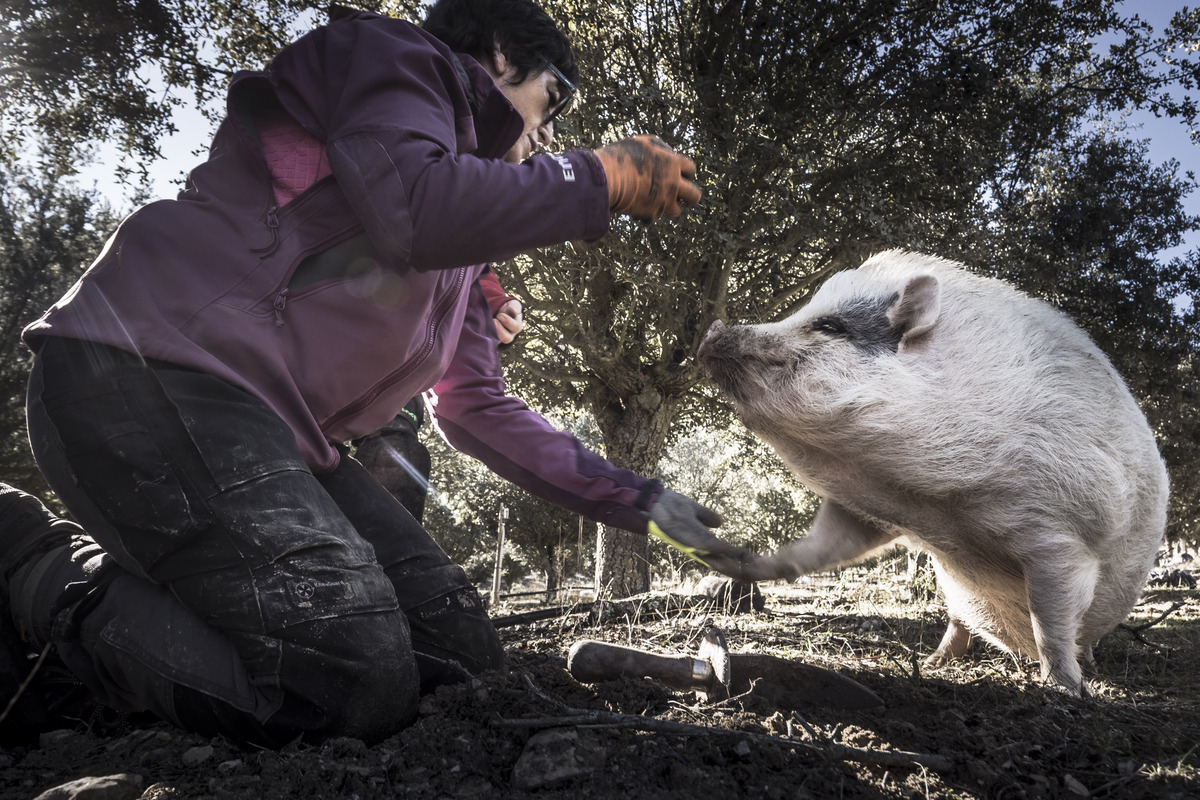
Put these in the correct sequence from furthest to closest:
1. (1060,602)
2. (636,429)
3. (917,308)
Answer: (636,429)
(917,308)
(1060,602)

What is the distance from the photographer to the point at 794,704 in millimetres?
2049

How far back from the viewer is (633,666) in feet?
7.13

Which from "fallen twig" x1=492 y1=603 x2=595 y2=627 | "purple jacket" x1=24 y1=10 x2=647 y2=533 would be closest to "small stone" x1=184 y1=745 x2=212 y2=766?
"purple jacket" x1=24 y1=10 x2=647 y2=533

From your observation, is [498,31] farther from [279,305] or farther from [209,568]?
[209,568]

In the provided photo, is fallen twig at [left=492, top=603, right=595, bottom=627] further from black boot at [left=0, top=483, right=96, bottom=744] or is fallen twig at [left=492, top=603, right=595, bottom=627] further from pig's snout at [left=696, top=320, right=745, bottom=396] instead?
black boot at [left=0, top=483, right=96, bottom=744]

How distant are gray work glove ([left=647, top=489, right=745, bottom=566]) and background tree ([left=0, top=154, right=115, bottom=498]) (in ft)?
41.9

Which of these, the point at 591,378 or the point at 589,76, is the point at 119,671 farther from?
the point at 591,378

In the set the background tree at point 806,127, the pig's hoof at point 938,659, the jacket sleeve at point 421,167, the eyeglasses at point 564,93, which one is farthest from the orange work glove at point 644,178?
the background tree at point 806,127

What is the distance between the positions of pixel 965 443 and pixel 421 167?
187 centimetres

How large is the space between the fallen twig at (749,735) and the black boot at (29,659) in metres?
1.19

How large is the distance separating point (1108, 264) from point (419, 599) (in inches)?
444

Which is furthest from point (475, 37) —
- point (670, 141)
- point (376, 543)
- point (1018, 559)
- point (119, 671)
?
point (670, 141)

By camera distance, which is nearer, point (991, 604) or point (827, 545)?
point (827, 545)

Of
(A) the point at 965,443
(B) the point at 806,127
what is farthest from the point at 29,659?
(B) the point at 806,127
